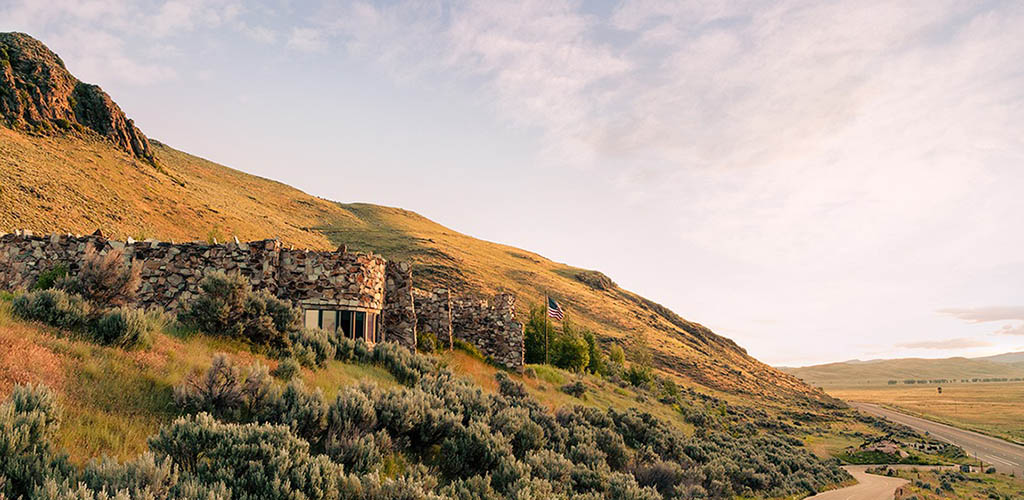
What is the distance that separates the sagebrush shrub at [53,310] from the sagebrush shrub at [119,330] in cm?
24

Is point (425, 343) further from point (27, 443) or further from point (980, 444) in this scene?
point (980, 444)

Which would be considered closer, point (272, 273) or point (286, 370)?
point (286, 370)

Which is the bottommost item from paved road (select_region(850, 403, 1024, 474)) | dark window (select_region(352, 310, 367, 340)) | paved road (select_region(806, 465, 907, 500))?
paved road (select_region(850, 403, 1024, 474))

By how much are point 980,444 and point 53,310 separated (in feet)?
323

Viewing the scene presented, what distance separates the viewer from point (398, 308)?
2244 cm

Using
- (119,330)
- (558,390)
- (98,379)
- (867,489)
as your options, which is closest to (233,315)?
(119,330)

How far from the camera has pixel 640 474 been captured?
1475 cm

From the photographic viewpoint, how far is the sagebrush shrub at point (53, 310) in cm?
907

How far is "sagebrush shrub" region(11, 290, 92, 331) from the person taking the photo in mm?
9070

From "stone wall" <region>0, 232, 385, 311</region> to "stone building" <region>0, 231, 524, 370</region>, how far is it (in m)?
0.02

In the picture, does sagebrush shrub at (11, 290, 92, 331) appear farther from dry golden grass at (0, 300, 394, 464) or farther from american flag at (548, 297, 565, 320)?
american flag at (548, 297, 565, 320)

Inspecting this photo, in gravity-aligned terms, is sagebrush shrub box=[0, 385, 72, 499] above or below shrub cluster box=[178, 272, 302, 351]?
below

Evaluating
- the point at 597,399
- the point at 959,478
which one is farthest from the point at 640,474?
the point at 959,478

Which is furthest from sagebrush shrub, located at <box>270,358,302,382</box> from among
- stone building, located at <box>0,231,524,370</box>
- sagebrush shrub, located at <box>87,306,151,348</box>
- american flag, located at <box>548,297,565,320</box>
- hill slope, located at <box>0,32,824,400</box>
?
american flag, located at <box>548,297,565,320</box>
